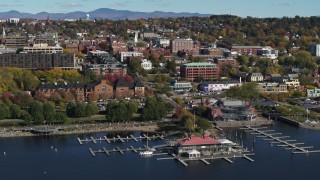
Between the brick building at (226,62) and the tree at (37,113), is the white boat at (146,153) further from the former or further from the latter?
the brick building at (226,62)

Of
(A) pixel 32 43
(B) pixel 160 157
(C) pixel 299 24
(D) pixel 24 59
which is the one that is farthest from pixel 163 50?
(B) pixel 160 157

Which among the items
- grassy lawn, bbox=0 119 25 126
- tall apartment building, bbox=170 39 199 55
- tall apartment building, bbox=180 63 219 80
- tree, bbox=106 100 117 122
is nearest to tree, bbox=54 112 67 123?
grassy lawn, bbox=0 119 25 126

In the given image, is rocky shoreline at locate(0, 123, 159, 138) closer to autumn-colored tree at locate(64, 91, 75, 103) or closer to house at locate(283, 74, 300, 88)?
autumn-colored tree at locate(64, 91, 75, 103)

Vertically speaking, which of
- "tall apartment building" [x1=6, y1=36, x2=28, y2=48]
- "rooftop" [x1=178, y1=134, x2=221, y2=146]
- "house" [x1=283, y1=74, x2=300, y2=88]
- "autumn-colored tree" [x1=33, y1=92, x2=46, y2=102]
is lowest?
"rooftop" [x1=178, y1=134, x2=221, y2=146]

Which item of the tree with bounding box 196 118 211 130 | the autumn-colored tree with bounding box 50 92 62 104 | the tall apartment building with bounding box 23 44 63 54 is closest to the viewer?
the tree with bounding box 196 118 211 130

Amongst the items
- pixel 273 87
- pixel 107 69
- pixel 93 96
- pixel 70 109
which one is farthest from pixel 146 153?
pixel 107 69

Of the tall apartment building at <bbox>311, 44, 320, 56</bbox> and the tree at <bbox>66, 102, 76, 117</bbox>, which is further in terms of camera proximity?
the tall apartment building at <bbox>311, 44, 320, 56</bbox>

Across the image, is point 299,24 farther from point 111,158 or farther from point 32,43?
point 111,158
